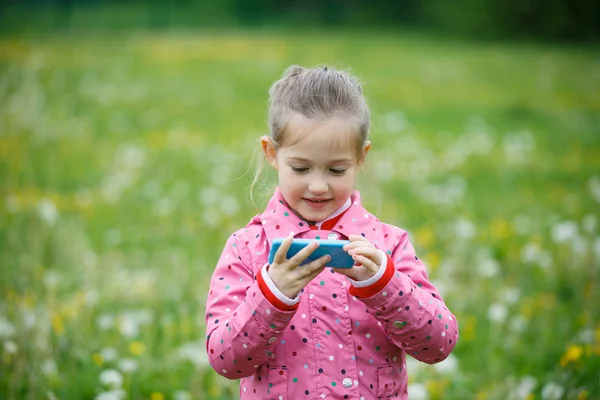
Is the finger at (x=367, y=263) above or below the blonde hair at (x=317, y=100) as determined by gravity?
below

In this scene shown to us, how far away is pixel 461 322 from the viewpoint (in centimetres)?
457

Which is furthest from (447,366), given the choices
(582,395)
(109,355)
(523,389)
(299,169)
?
(299,169)

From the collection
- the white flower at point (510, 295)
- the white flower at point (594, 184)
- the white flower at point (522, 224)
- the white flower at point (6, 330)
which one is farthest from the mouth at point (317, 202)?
the white flower at point (594, 184)

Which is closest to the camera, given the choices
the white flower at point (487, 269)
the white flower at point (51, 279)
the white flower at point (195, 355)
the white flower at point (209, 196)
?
the white flower at point (195, 355)

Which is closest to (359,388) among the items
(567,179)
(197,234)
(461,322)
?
(461,322)

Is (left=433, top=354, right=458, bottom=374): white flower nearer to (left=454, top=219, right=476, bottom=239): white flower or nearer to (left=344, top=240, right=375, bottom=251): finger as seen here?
(left=454, top=219, right=476, bottom=239): white flower

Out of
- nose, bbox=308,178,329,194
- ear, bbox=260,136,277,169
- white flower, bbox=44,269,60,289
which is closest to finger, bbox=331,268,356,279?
nose, bbox=308,178,329,194

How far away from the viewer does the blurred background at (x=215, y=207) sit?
3855 mm

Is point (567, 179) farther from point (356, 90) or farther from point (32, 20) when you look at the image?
point (32, 20)

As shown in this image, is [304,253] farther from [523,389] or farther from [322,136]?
[523,389]

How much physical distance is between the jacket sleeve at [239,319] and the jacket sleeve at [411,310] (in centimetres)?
28

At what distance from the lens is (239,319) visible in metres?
2.20

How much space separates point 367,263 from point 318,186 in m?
0.29

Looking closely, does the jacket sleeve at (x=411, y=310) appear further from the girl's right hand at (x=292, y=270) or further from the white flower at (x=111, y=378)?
the white flower at (x=111, y=378)
